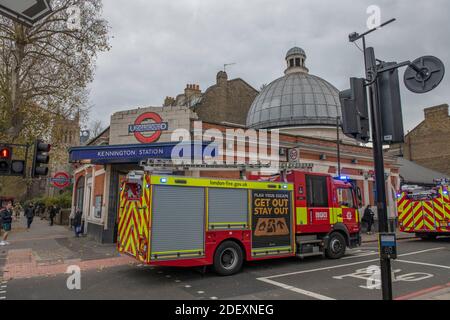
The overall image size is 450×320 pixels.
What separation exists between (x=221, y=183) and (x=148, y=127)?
8.22 m

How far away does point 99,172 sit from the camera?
19047 millimetres

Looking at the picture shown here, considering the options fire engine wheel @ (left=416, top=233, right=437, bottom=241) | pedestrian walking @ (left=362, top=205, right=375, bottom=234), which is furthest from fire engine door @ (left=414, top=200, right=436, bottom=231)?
pedestrian walking @ (left=362, top=205, right=375, bottom=234)

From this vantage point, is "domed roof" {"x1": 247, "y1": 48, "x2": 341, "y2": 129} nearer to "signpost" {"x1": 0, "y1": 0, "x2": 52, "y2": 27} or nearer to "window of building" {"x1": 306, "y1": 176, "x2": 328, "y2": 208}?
"window of building" {"x1": 306, "y1": 176, "x2": 328, "y2": 208}

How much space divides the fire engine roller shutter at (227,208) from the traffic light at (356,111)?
5208 mm

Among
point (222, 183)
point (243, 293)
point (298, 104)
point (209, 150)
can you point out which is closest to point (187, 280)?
point (243, 293)

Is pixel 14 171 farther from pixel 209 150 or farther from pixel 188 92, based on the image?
pixel 188 92

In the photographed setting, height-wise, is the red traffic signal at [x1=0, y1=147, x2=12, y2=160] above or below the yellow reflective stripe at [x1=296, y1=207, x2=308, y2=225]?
above

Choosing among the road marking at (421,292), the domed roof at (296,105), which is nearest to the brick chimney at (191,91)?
the domed roof at (296,105)

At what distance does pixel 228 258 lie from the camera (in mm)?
9625

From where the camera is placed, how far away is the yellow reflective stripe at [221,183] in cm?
890

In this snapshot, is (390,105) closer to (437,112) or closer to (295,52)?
(295,52)

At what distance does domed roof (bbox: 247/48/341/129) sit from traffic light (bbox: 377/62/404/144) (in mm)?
22753

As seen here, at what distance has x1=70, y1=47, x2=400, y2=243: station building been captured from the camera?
16.1 m
